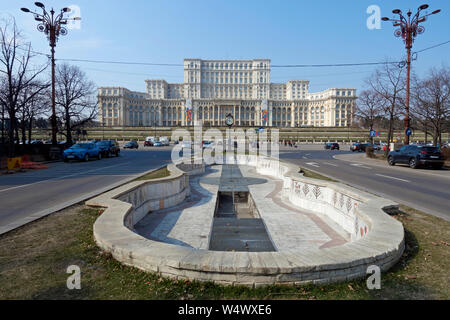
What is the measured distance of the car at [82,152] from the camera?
2336cm

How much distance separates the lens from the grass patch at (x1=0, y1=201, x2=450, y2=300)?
10.0 feet

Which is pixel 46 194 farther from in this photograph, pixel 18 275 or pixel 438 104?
pixel 438 104

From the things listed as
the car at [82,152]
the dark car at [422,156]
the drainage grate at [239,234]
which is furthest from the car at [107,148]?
the dark car at [422,156]

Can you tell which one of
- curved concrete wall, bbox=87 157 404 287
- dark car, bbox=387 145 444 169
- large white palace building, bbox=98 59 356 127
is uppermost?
large white palace building, bbox=98 59 356 127

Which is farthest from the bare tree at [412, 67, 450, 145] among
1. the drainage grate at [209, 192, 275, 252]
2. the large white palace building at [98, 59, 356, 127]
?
the large white palace building at [98, 59, 356, 127]

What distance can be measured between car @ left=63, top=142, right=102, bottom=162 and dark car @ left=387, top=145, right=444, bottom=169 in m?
25.7

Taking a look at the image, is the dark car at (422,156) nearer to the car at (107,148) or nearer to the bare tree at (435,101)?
the bare tree at (435,101)

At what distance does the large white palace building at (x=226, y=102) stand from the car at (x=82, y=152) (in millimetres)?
115456

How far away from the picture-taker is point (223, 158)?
24.3 metres

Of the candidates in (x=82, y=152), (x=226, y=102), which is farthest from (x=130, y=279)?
(x=226, y=102)

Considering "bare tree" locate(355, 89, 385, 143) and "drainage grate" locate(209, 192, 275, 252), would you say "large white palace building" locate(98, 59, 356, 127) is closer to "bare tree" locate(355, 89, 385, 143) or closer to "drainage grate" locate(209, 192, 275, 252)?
"bare tree" locate(355, 89, 385, 143)

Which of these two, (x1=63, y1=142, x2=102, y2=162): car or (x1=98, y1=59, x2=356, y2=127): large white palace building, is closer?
(x1=63, y1=142, x2=102, y2=162): car

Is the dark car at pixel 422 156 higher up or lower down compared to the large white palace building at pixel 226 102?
lower down

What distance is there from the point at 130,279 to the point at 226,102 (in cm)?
14112
